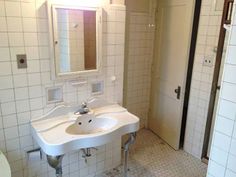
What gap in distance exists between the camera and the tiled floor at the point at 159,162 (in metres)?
2.33

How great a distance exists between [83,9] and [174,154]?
199 cm

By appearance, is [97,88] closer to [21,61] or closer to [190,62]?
[21,61]

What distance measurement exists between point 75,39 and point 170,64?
1360 mm

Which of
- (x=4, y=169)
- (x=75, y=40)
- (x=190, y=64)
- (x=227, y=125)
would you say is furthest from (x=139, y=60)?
(x=4, y=169)

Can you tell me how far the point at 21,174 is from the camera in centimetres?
180

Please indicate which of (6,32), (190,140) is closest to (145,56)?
(190,140)

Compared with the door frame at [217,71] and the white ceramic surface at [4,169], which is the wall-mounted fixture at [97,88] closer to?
the white ceramic surface at [4,169]

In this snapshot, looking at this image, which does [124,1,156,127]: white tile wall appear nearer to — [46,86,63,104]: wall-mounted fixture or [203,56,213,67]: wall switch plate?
[203,56,213,67]: wall switch plate

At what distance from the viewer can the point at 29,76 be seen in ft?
5.36

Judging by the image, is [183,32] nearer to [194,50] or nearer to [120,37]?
[194,50]

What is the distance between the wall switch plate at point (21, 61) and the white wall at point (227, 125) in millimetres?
1327

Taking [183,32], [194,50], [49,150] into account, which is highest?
[183,32]

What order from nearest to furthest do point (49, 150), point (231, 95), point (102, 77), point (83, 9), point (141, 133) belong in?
point (231, 95) < point (49, 150) < point (83, 9) < point (102, 77) < point (141, 133)

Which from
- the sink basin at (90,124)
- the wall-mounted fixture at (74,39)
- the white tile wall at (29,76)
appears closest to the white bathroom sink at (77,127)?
Result: the sink basin at (90,124)
